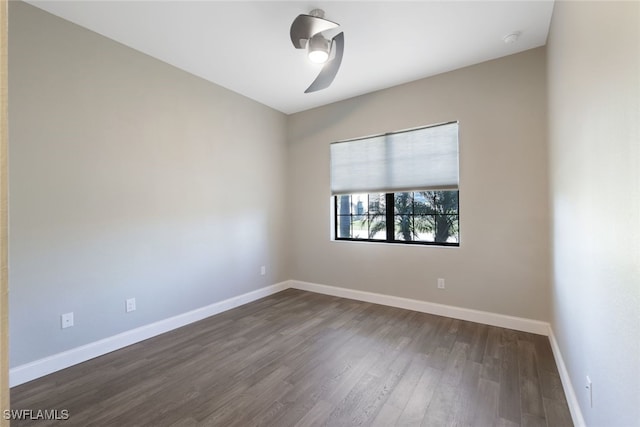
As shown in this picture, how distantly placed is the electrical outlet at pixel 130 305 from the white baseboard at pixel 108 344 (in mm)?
197

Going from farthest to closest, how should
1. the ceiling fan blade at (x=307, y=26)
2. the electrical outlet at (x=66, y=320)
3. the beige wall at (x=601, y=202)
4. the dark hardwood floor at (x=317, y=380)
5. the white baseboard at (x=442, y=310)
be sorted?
the white baseboard at (x=442, y=310) → the electrical outlet at (x=66, y=320) → the ceiling fan blade at (x=307, y=26) → the dark hardwood floor at (x=317, y=380) → the beige wall at (x=601, y=202)

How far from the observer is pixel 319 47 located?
211cm

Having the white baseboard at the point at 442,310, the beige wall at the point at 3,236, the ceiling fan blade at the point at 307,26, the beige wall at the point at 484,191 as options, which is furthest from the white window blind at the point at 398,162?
the beige wall at the point at 3,236

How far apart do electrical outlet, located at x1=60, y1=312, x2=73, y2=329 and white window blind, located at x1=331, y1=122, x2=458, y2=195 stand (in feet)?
9.98

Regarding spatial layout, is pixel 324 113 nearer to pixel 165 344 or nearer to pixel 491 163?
pixel 491 163

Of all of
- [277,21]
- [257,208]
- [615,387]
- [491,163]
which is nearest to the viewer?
[615,387]

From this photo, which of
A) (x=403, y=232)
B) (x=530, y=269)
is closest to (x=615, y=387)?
(x=530, y=269)

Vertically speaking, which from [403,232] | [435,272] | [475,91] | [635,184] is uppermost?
[475,91]

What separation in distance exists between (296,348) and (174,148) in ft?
7.70

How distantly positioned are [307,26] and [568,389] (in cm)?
295

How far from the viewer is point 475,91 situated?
2904 millimetres

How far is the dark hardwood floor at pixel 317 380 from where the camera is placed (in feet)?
5.32

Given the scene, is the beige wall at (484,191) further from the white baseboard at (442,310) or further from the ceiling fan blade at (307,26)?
the ceiling fan blade at (307,26)

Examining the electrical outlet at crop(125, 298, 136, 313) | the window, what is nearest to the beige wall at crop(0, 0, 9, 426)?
the electrical outlet at crop(125, 298, 136, 313)
